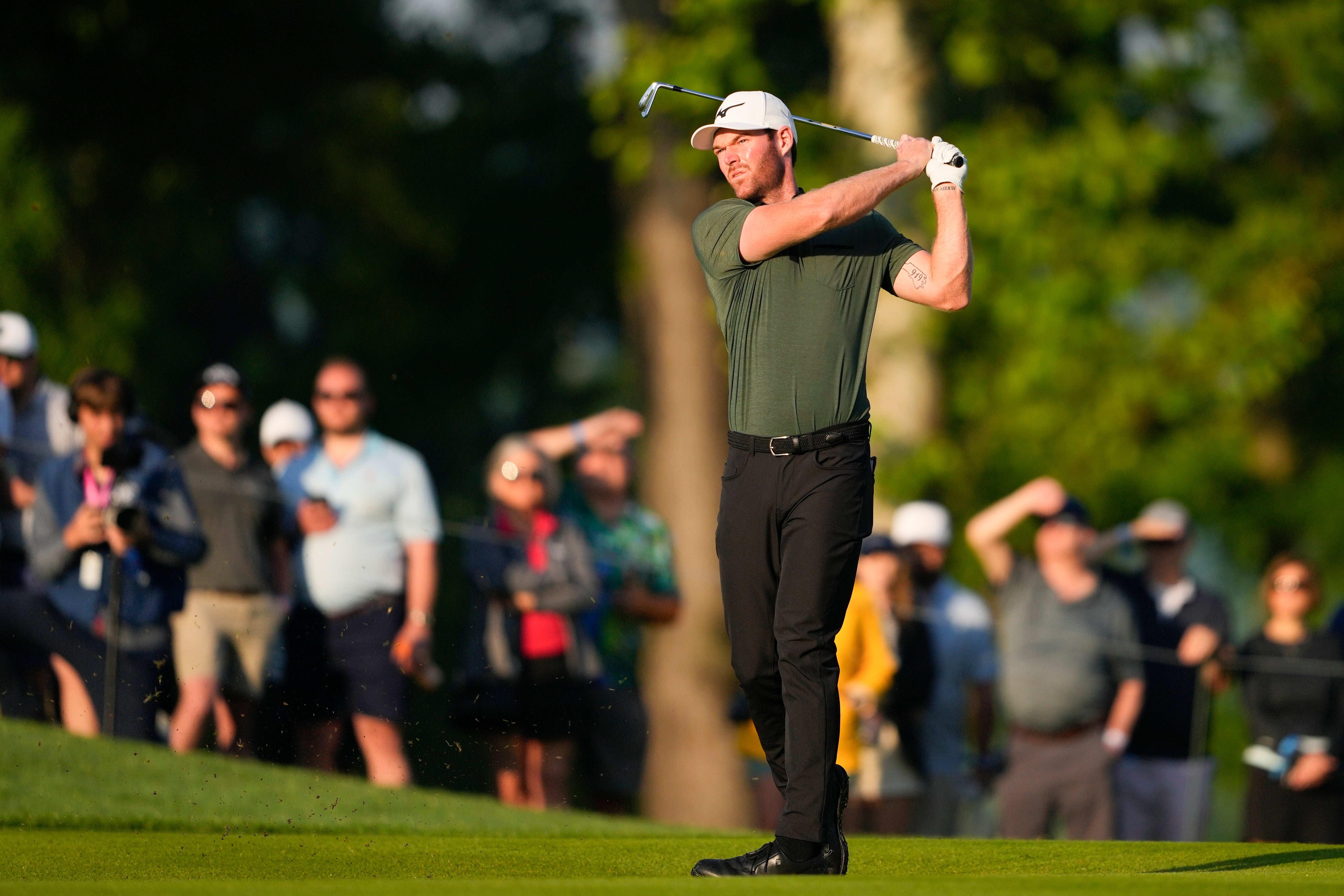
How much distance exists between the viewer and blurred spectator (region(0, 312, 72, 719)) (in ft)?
25.4

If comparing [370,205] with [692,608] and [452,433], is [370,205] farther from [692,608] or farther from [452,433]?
[692,608]

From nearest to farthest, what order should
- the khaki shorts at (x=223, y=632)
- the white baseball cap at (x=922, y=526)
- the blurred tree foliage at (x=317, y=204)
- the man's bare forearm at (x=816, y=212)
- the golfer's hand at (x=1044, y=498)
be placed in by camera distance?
the man's bare forearm at (x=816, y=212), the khaki shorts at (x=223, y=632), the golfer's hand at (x=1044, y=498), the white baseball cap at (x=922, y=526), the blurred tree foliage at (x=317, y=204)

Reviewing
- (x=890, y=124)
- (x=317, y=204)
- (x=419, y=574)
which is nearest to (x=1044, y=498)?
(x=419, y=574)

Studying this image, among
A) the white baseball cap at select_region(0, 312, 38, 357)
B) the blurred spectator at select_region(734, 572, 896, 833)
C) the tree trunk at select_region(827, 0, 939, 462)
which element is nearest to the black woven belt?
the blurred spectator at select_region(734, 572, 896, 833)

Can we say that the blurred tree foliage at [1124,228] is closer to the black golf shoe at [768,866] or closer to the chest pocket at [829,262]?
the chest pocket at [829,262]

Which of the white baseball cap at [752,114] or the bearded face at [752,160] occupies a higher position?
the white baseball cap at [752,114]

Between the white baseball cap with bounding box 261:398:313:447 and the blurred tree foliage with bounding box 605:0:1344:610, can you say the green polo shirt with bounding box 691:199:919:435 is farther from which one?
the blurred tree foliage with bounding box 605:0:1344:610

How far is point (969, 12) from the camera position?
1230cm

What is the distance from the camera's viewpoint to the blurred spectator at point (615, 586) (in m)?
8.34

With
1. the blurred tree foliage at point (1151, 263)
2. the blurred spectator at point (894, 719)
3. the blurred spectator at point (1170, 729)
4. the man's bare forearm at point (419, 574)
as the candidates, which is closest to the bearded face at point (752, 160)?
the man's bare forearm at point (419, 574)

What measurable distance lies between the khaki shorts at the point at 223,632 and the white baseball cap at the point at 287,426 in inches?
33.3

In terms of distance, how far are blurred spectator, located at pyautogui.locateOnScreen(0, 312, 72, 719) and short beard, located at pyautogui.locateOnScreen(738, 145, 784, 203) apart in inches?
143

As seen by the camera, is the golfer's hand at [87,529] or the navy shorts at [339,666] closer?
the golfer's hand at [87,529]

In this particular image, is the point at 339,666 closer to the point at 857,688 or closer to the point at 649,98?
the point at 857,688
